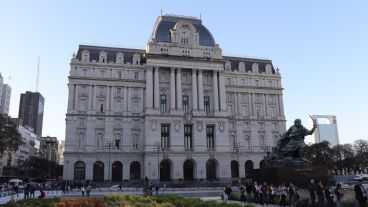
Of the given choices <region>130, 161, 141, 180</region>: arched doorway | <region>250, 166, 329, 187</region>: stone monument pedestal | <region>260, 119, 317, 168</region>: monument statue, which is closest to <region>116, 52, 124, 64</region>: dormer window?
<region>130, 161, 141, 180</region>: arched doorway

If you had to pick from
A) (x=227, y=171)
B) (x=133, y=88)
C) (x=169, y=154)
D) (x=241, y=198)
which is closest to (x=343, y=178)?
(x=227, y=171)

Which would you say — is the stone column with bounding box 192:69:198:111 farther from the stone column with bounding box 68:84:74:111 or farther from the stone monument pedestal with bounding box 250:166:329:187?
the stone monument pedestal with bounding box 250:166:329:187

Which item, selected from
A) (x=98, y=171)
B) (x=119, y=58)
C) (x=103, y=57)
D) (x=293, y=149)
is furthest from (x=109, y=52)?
(x=293, y=149)

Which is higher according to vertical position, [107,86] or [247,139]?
[107,86]

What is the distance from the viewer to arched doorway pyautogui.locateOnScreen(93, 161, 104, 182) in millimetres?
77750

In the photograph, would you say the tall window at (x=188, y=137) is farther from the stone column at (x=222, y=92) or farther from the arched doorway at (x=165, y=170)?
the stone column at (x=222, y=92)

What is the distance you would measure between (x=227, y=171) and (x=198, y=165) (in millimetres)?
7406

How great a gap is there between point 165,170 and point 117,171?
10890 millimetres

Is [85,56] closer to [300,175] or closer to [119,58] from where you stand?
[119,58]

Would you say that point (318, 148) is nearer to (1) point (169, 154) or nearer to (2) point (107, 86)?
(1) point (169, 154)

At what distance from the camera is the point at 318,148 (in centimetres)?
9562

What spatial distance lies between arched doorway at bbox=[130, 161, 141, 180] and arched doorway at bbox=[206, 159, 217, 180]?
1586cm

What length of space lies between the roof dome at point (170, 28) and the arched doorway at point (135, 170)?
30.2 m

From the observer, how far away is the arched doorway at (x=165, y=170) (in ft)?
263
